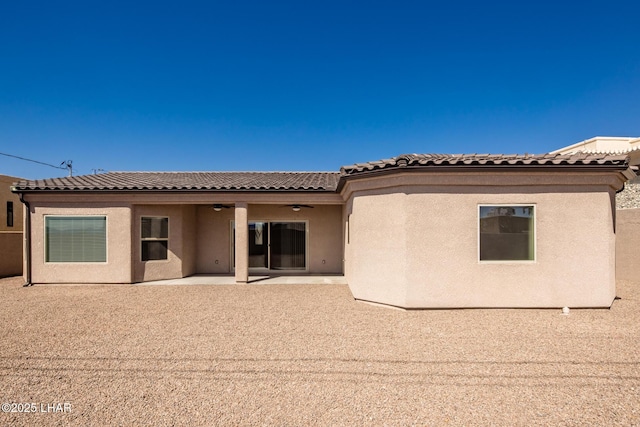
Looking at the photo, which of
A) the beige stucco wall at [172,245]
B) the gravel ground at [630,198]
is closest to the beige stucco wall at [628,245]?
the gravel ground at [630,198]

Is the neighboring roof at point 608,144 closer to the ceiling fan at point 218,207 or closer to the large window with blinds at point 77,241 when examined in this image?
the ceiling fan at point 218,207

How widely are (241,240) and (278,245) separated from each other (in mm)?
2852

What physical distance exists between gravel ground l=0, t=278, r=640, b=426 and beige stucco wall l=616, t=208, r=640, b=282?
598 centimetres

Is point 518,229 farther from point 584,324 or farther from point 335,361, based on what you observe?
point 335,361

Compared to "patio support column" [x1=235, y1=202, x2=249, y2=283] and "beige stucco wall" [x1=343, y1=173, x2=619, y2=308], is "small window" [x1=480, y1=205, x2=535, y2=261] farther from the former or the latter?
"patio support column" [x1=235, y1=202, x2=249, y2=283]

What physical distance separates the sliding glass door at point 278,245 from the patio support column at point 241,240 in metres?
2.40

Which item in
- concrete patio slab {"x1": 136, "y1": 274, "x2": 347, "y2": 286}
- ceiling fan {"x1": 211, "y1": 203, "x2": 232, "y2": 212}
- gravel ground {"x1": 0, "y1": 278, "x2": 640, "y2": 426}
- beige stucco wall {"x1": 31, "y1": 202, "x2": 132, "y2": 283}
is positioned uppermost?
ceiling fan {"x1": 211, "y1": 203, "x2": 232, "y2": 212}

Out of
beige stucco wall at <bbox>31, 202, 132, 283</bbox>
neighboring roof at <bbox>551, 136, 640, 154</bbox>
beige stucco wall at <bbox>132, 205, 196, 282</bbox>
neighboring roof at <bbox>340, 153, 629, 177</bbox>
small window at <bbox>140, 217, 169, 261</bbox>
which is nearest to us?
neighboring roof at <bbox>340, 153, 629, 177</bbox>

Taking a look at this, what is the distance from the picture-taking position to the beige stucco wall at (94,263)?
11.3 metres

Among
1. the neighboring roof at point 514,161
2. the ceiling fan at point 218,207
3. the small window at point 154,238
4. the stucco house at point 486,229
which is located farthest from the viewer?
the ceiling fan at point 218,207

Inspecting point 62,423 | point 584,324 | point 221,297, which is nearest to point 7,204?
point 221,297

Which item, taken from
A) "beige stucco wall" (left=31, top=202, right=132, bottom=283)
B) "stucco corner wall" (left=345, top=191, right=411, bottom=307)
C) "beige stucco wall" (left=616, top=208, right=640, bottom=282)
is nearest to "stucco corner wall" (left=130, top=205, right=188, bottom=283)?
"beige stucco wall" (left=31, top=202, right=132, bottom=283)

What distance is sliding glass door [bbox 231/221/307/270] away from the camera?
46.5 feet

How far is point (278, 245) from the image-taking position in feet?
46.7
